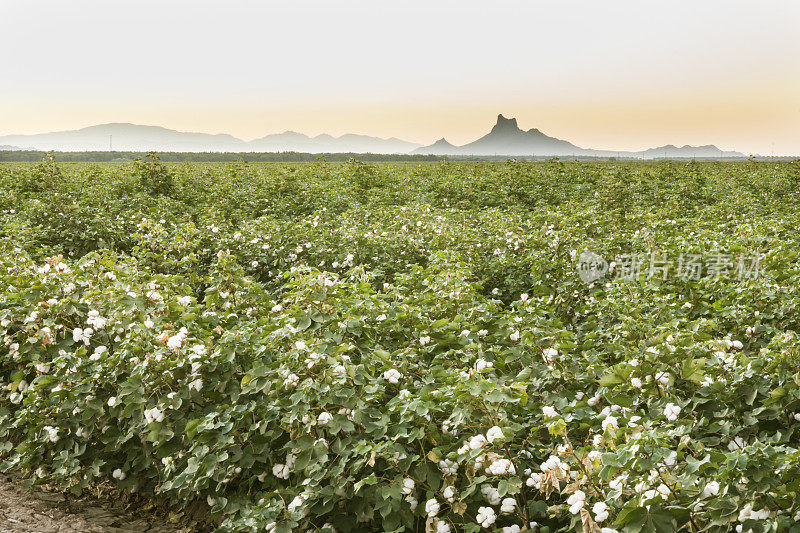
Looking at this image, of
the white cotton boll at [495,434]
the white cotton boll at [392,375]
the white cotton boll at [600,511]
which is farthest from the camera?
the white cotton boll at [392,375]

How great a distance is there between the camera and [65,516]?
3746mm

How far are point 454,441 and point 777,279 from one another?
14.9 feet

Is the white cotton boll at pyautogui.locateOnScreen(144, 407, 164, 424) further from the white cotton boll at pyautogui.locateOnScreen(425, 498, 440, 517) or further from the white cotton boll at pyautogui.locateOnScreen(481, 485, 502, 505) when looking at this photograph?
the white cotton boll at pyautogui.locateOnScreen(481, 485, 502, 505)

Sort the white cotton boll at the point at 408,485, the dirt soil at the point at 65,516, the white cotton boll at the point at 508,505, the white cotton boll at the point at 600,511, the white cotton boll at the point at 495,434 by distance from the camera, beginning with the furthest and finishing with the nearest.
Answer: the dirt soil at the point at 65,516, the white cotton boll at the point at 408,485, the white cotton boll at the point at 495,434, the white cotton boll at the point at 508,505, the white cotton boll at the point at 600,511

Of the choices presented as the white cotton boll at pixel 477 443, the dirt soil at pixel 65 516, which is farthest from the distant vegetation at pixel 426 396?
the dirt soil at pixel 65 516

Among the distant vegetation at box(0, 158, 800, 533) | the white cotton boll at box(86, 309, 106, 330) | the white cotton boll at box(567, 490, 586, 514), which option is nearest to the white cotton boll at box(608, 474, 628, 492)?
the distant vegetation at box(0, 158, 800, 533)

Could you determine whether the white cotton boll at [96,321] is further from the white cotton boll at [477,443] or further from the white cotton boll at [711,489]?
the white cotton boll at [711,489]

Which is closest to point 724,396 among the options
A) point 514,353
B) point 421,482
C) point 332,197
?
point 514,353

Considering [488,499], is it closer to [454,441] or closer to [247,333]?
[454,441]

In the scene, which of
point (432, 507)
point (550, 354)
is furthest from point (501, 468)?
point (550, 354)

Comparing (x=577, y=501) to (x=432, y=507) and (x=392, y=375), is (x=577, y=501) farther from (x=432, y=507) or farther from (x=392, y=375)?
(x=392, y=375)

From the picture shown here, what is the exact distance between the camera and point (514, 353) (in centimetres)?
396

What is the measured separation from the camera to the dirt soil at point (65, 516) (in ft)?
11.8

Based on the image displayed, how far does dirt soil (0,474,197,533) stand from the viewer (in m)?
3.59
